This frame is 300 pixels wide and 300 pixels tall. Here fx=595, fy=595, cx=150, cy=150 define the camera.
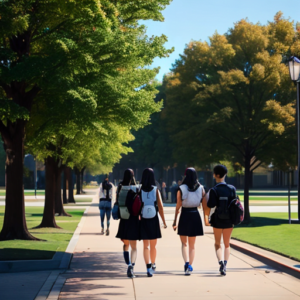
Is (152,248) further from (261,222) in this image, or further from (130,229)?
(261,222)

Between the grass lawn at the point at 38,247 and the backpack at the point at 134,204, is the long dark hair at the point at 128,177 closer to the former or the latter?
the backpack at the point at 134,204

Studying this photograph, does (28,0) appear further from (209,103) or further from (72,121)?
(209,103)

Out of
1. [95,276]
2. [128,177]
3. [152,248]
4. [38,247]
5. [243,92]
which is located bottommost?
[95,276]

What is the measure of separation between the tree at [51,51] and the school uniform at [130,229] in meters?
5.15

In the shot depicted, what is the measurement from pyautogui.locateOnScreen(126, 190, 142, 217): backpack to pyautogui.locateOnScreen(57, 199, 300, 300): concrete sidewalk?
1.14m

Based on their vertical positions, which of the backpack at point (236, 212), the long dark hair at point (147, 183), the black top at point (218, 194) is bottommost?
the backpack at point (236, 212)

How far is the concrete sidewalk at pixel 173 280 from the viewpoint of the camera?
8672mm

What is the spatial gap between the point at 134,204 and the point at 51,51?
263 inches

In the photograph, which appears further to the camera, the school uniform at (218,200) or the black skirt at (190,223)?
the black skirt at (190,223)

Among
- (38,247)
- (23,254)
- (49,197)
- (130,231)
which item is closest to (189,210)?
(130,231)

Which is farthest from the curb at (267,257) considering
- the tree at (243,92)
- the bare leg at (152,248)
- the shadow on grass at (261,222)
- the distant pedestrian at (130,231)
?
the tree at (243,92)

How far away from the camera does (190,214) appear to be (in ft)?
35.1

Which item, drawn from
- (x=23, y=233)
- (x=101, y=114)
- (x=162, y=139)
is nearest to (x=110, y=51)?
(x=101, y=114)

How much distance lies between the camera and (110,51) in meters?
15.7
